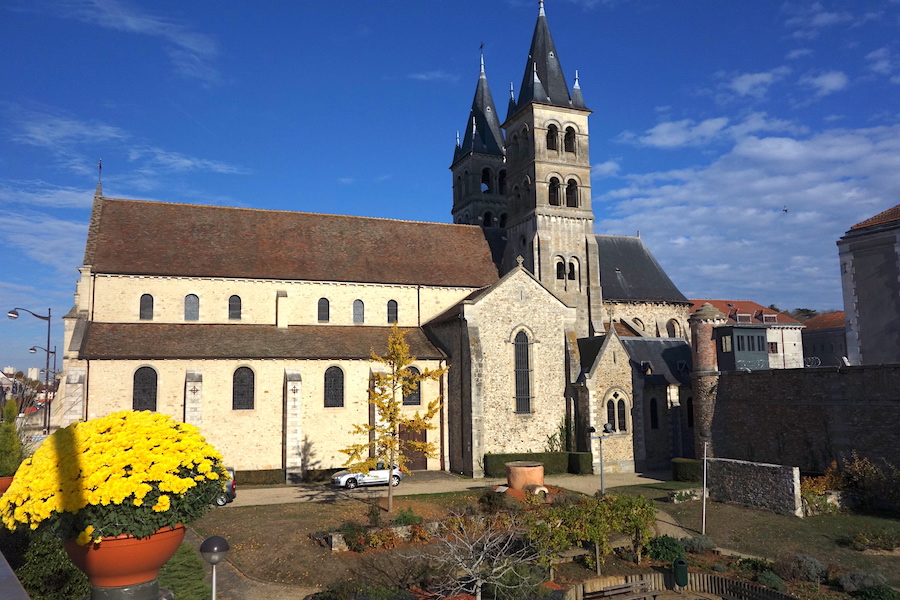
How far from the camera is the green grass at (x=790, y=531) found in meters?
17.7

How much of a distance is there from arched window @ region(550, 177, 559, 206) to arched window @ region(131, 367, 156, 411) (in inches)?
981

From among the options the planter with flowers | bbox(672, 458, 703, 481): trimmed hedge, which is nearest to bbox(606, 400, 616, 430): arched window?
bbox(672, 458, 703, 481): trimmed hedge

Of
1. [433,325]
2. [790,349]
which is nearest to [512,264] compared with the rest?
[433,325]

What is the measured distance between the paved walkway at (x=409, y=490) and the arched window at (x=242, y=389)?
159 inches

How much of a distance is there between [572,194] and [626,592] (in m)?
28.4

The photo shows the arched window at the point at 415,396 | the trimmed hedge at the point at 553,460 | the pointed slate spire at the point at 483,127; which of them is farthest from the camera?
the pointed slate spire at the point at 483,127

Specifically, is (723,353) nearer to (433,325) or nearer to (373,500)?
(433,325)

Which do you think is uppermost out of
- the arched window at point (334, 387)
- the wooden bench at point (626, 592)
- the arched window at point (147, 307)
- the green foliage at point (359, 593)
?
the arched window at point (147, 307)

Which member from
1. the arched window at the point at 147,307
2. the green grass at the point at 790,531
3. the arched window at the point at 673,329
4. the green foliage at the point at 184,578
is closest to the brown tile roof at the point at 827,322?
the arched window at the point at 673,329

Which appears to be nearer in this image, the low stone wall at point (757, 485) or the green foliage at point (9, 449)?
the green foliage at point (9, 449)

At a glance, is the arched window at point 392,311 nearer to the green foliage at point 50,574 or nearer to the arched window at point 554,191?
the arched window at point 554,191

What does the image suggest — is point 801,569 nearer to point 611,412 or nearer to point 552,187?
point 611,412

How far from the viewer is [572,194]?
3991cm

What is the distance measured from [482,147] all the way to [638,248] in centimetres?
1429
